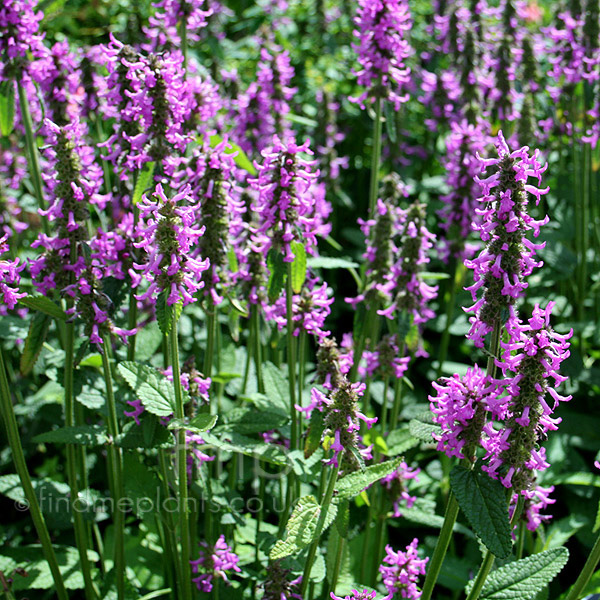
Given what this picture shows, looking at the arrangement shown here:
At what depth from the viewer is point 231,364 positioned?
4.16 meters

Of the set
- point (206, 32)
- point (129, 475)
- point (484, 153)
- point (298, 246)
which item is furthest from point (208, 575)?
point (206, 32)

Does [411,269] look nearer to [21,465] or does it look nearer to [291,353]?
[291,353]

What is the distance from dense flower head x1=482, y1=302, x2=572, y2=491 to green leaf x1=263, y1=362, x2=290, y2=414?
1238mm

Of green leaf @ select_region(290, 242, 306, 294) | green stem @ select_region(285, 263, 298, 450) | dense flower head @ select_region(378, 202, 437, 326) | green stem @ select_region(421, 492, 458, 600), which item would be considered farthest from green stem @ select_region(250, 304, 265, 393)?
green stem @ select_region(421, 492, 458, 600)

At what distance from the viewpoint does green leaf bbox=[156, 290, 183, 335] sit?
2.55 metres

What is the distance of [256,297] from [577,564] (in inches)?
99.3

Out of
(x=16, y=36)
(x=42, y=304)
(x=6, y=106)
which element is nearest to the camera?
(x=42, y=304)

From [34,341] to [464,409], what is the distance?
1728 mm

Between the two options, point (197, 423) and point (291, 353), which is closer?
point (197, 423)

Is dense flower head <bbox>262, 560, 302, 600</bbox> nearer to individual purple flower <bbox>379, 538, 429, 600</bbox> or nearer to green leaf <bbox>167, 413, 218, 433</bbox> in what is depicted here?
individual purple flower <bbox>379, 538, 429, 600</bbox>

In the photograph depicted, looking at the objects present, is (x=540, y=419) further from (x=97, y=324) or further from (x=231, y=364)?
(x=231, y=364)

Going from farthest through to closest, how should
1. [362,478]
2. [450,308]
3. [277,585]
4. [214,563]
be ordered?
[450,308], [214,563], [277,585], [362,478]

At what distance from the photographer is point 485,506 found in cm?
235

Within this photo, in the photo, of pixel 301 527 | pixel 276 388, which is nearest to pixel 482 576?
pixel 301 527
